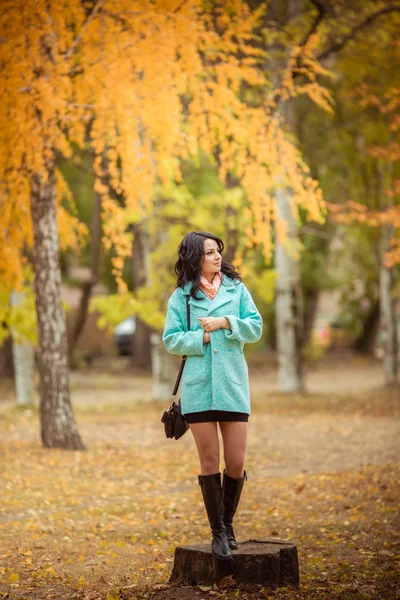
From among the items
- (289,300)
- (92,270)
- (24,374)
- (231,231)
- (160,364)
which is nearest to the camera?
(231,231)

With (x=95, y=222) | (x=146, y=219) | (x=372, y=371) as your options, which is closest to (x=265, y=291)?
(x=146, y=219)

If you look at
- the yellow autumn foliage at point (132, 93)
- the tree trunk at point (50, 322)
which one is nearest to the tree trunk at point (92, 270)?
the tree trunk at point (50, 322)

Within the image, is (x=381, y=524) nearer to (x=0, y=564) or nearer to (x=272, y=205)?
(x=0, y=564)

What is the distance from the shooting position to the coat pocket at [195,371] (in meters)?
4.98

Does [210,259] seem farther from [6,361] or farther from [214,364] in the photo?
[6,361]

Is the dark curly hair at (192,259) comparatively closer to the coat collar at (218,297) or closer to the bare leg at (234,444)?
the coat collar at (218,297)

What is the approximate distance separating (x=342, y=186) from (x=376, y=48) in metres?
5.57

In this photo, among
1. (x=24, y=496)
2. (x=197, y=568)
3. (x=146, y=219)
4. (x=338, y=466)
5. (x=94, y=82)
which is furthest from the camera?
(x=146, y=219)

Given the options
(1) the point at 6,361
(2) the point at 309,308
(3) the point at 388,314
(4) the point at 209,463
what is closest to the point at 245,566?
(4) the point at 209,463

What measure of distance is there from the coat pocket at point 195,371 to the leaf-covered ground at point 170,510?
1.14m

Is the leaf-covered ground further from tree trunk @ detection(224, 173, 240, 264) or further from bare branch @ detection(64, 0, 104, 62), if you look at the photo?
bare branch @ detection(64, 0, 104, 62)

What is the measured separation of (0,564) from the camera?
18.7 feet

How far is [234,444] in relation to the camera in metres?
5.01

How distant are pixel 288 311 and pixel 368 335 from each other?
16648mm
